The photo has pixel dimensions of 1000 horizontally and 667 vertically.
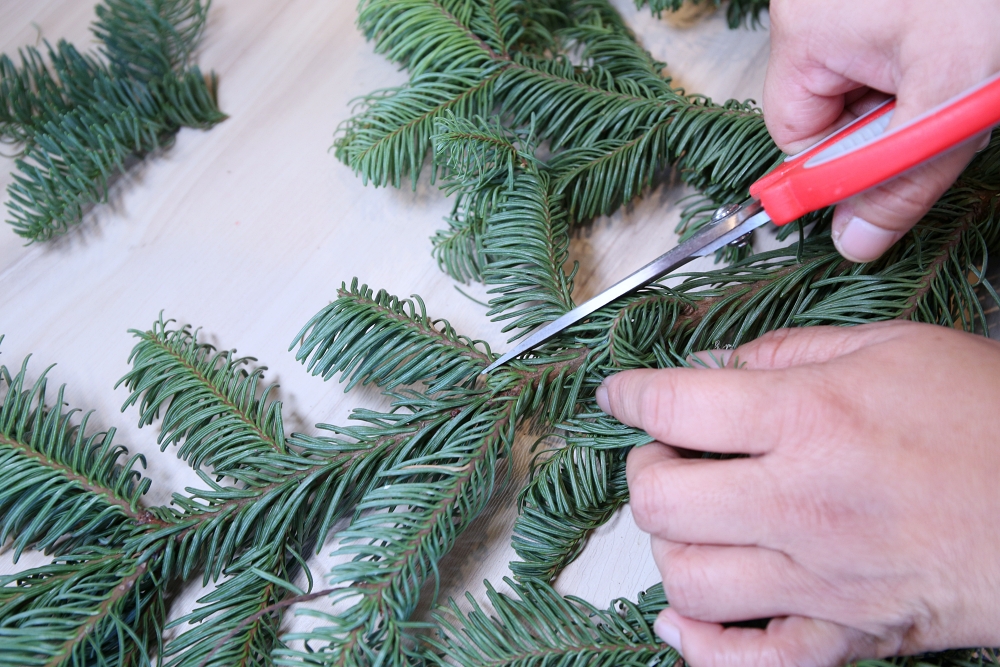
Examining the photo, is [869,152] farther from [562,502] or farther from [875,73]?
[562,502]

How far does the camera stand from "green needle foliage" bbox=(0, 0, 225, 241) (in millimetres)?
833

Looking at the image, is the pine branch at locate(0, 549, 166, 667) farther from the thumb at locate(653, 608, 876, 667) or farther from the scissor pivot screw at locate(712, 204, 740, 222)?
the scissor pivot screw at locate(712, 204, 740, 222)

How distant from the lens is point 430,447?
66 centimetres

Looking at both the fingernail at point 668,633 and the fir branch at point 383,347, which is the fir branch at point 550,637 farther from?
the fir branch at point 383,347

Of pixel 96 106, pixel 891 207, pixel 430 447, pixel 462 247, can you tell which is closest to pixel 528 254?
pixel 462 247

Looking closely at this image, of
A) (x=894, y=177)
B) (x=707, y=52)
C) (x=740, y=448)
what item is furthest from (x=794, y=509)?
(x=707, y=52)

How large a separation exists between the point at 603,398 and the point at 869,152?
1.00 feet

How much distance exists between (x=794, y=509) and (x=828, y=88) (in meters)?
0.39

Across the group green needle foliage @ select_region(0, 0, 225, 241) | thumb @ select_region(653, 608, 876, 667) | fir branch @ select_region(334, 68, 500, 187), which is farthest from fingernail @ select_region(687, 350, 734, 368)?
green needle foliage @ select_region(0, 0, 225, 241)

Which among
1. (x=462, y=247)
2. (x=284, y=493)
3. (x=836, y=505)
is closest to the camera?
(x=836, y=505)

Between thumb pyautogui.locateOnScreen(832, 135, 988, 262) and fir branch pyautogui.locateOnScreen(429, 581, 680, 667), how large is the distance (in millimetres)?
400

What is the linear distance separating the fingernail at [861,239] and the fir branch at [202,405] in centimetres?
58

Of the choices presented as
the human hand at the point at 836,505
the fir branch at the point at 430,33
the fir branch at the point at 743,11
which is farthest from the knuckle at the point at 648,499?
the fir branch at the point at 743,11

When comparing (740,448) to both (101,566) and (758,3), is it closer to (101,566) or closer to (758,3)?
(101,566)
